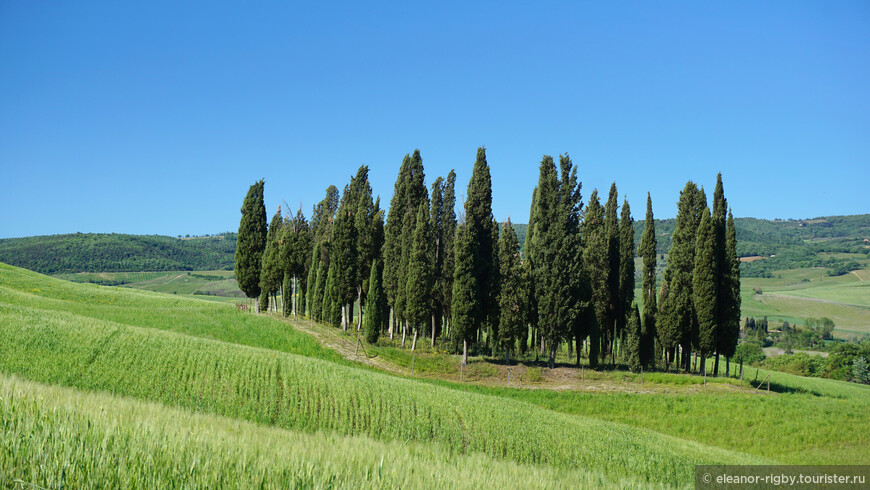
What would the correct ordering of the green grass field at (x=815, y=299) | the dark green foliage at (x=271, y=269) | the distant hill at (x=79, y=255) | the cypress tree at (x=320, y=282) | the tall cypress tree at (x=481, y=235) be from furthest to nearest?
the distant hill at (x=79, y=255) < the green grass field at (x=815, y=299) < the cypress tree at (x=320, y=282) < the dark green foliage at (x=271, y=269) < the tall cypress tree at (x=481, y=235)

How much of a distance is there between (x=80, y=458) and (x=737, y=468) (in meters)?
13.6

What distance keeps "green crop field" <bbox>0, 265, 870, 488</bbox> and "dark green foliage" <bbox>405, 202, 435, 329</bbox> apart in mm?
6751

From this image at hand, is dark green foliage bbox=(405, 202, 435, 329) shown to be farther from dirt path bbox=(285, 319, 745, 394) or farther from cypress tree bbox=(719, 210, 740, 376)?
cypress tree bbox=(719, 210, 740, 376)

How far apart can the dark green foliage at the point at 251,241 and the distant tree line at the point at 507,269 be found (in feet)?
0.29

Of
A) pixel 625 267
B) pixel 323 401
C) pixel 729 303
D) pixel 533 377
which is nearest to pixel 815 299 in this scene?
pixel 625 267

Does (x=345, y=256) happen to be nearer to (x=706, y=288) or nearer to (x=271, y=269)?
(x=271, y=269)

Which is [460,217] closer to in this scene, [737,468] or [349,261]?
[349,261]

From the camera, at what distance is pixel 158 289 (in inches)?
5748

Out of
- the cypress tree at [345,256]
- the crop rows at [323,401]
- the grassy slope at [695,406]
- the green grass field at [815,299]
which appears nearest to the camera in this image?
the crop rows at [323,401]

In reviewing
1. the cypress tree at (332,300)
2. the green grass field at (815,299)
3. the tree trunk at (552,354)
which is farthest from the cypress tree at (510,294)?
the green grass field at (815,299)

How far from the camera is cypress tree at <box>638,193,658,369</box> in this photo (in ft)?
138

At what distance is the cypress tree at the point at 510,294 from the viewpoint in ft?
110

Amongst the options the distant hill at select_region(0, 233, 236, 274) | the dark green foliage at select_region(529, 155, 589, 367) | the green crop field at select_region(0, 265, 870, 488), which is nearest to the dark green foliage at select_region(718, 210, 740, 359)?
the green crop field at select_region(0, 265, 870, 488)

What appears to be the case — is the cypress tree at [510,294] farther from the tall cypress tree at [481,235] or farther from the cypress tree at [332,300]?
the cypress tree at [332,300]
